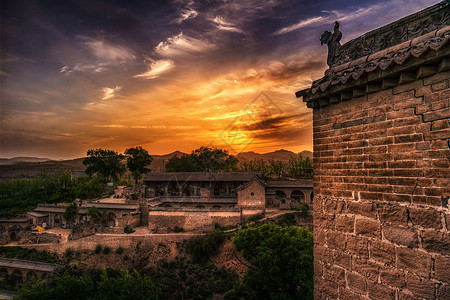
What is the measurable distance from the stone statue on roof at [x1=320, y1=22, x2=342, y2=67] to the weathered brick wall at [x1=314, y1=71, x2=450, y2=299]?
0.92 meters

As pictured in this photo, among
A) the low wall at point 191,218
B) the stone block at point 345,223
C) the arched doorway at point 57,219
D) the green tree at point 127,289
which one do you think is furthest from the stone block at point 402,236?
the arched doorway at point 57,219

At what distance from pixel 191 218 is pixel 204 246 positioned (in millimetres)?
3831

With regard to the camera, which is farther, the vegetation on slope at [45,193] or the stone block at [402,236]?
the vegetation on slope at [45,193]

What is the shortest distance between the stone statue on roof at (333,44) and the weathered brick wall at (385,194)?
92cm

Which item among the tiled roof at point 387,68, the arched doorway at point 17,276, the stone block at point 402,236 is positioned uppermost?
the tiled roof at point 387,68

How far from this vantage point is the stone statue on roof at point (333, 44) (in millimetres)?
4309

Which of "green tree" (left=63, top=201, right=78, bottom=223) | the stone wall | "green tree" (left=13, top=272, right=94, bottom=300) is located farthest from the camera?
"green tree" (left=63, top=201, right=78, bottom=223)

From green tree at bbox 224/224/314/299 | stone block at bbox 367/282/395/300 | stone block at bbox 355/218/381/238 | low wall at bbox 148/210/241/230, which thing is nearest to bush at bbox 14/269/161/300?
green tree at bbox 224/224/314/299

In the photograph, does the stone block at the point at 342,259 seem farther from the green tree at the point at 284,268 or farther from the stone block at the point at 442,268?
the green tree at the point at 284,268

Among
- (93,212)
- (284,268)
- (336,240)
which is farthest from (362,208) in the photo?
(93,212)

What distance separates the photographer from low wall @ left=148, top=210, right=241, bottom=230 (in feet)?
79.8

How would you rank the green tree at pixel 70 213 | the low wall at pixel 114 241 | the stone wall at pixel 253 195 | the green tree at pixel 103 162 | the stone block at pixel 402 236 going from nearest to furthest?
1. the stone block at pixel 402 236
2. the low wall at pixel 114 241
3. the stone wall at pixel 253 195
4. the green tree at pixel 70 213
5. the green tree at pixel 103 162

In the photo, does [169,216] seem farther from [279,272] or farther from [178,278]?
[279,272]

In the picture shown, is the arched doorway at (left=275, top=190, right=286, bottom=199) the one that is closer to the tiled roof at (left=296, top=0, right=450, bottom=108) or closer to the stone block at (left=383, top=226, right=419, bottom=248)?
the tiled roof at (left=296, top=0, right=450, bottom=108)
